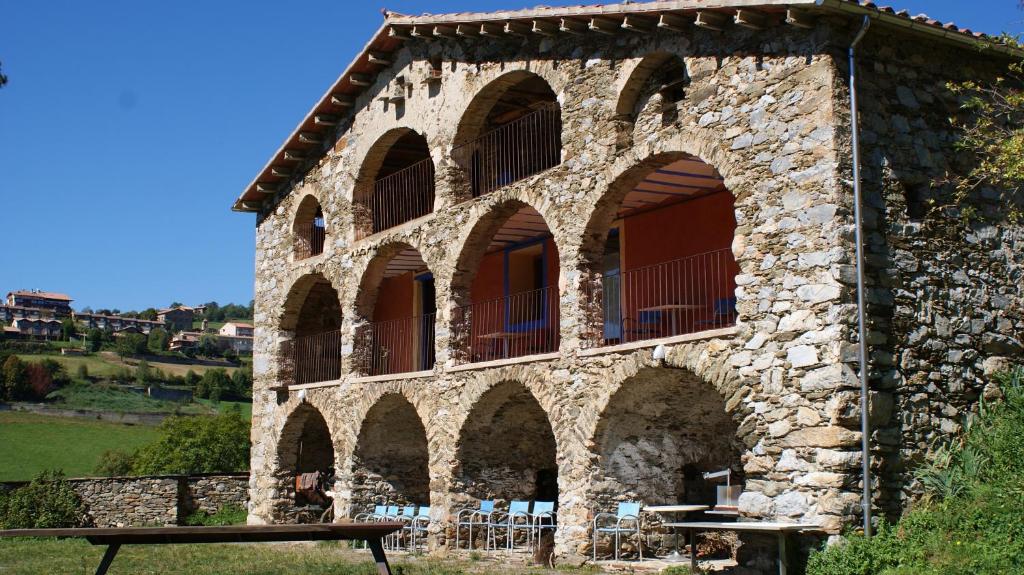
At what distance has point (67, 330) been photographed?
76000mm

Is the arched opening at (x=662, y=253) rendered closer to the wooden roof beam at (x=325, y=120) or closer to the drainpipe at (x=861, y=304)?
the drainpipe at (x=861, y=304)

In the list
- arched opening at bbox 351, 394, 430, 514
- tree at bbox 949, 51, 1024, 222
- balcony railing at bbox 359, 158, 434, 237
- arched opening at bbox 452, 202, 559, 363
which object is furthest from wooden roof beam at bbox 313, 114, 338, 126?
tree at bbox 949, 51, 1024, 222

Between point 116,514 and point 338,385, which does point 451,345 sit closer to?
point 338,385

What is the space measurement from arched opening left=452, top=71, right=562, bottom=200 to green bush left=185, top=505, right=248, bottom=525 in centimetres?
1017

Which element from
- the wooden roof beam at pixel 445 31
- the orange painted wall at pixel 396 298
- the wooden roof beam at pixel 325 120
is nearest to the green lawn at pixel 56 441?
the orange painted wall at pixel 396 298

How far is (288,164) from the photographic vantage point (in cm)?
1989

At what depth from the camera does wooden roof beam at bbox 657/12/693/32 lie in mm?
10969

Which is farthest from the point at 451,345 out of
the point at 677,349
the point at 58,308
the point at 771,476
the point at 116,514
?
the point at 58,308

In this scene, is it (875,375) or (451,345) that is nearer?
(875,375)

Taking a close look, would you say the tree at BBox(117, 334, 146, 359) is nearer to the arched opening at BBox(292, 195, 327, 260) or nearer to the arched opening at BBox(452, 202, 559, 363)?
the arched opening at BBox(292, 195, 327, 260)

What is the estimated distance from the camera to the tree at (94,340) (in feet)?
240

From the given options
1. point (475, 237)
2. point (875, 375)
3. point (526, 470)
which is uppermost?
point (475, 237)

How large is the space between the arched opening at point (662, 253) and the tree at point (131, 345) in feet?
211

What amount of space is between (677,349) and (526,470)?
15.9 ft
